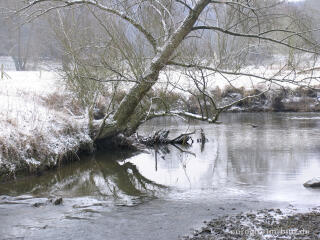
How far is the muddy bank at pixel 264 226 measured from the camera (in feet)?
19.5

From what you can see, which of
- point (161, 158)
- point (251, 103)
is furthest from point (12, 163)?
point (251, 103)

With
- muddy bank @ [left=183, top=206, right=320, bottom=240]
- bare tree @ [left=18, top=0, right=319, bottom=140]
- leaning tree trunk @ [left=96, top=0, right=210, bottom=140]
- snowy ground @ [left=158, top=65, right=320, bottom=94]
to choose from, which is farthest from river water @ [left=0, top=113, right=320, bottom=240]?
snowy ground @ [left=158, top=65, right=320, bottom=94]

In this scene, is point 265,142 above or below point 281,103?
below

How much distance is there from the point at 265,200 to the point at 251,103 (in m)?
20.8

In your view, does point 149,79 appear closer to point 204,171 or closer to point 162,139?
point 204,171

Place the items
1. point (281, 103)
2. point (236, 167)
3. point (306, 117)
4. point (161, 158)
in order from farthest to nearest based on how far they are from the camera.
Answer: point (281, 103)
point (306, 117)
point (161, 158)
point (236, 167)

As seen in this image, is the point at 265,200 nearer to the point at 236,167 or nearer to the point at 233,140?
the point at 236,167

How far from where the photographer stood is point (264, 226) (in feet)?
20.9

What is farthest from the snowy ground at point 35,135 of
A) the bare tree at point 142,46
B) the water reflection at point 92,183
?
the bare tree at point 142,46

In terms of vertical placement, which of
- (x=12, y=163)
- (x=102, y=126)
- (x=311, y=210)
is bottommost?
(x=311, y=210)

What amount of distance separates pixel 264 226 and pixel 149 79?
655 cm

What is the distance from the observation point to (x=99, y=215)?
289 inches

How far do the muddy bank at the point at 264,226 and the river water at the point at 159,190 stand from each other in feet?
1.21

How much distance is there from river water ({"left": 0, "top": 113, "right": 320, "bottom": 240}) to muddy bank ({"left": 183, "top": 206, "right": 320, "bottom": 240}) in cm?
37
